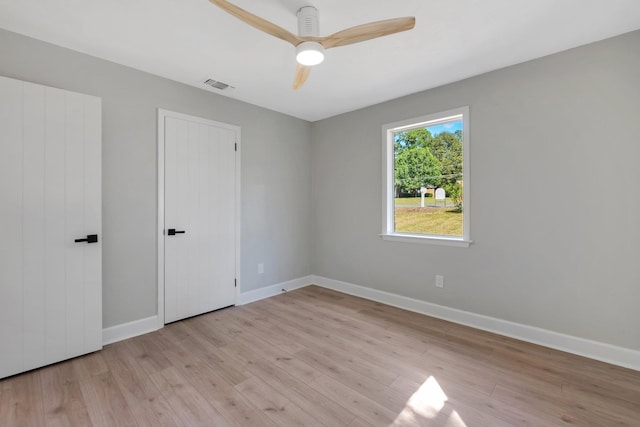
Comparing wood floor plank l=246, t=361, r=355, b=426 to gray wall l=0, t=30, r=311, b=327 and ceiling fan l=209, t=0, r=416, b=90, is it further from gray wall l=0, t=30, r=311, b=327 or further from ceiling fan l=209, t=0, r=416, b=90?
ceiling fan l=209, t=0, r=416, b=90

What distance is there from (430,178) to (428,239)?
729mm

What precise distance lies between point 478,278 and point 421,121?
1858 millimetres

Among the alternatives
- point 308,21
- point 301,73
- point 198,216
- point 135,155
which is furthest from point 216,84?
point 308,21

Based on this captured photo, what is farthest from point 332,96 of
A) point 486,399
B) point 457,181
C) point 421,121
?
point 486,399

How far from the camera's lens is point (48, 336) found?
7.20ft

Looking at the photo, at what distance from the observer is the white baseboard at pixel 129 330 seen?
2570 mm

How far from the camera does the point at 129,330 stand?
106 inches

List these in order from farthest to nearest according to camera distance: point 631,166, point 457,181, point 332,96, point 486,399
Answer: point 332,96 < point 457,181 < point 631,166 < point 486,399

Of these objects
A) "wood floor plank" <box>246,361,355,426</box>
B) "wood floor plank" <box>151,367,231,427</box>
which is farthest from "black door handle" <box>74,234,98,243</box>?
"wood floor plank" <box>246,361,355,426</box>

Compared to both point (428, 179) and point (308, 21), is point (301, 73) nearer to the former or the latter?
point (308, 21)

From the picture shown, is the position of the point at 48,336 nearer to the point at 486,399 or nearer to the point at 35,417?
the point at 35,417

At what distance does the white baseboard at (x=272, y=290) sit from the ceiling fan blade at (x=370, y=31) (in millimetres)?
3034

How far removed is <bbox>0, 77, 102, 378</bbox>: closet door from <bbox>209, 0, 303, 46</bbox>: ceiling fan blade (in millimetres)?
1671

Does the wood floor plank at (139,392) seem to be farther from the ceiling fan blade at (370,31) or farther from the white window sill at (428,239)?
the white window sill at (428,239)
